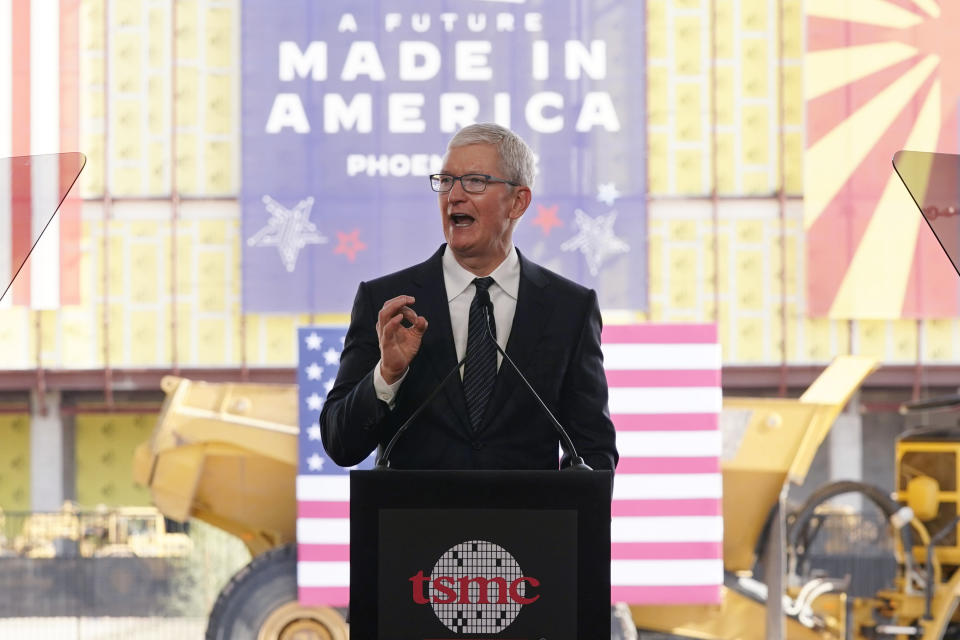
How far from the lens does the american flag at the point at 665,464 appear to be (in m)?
6.83

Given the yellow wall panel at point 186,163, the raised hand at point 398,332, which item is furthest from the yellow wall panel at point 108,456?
the raised hand at point 398,332

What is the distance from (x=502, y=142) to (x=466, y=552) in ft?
2.64

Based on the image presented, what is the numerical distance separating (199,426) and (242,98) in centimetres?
918

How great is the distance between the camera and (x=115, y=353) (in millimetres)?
16766

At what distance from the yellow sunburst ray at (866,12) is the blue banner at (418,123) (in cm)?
232

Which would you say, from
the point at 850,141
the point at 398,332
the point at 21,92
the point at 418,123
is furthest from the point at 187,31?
the point at 398,332

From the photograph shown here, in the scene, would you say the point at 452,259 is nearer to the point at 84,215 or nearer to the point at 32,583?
the point at 32,583

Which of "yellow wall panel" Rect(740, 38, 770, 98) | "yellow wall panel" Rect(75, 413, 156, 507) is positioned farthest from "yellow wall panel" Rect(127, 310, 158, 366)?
"yellow wall panel" Rect(740, 38, 770, 98)

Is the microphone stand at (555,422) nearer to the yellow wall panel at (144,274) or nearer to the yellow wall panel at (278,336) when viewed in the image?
the yellow wall panel at (278,336)

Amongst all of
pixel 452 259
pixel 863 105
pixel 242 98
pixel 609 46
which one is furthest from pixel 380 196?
pixel 452 259

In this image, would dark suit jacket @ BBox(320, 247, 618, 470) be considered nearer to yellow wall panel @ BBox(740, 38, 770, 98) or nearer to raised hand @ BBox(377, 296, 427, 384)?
raised hand @ BBox(377, 296, 427, 384)

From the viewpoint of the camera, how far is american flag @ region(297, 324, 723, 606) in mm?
6828

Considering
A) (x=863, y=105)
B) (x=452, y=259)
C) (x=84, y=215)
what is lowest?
(x=452, y=259)

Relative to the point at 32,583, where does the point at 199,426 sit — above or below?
above
